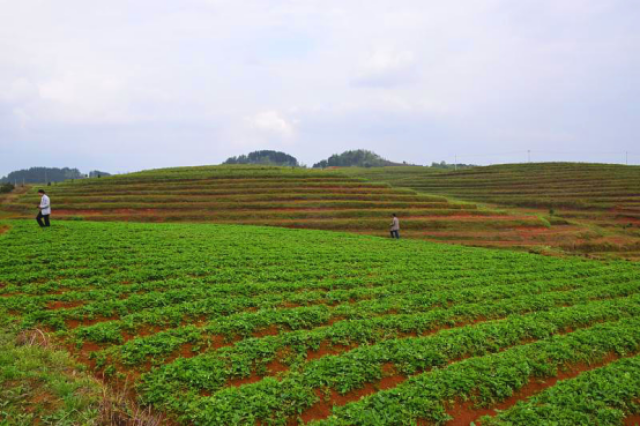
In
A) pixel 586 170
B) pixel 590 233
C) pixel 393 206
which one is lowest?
pixel 590 233

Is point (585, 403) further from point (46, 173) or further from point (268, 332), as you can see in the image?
point (46, 173)

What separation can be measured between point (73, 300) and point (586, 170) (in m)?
95.1

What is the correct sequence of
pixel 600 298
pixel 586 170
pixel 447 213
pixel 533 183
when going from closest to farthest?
pixel 600 298, pixel 447 213, pixel 533 183, pixel 586 170

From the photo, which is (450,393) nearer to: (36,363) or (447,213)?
(36,363)

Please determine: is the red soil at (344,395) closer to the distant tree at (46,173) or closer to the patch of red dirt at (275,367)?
the patch of red dirt at (275,367)

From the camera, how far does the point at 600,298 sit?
1541 centimetres

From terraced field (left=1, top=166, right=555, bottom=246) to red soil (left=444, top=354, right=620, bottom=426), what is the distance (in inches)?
1142

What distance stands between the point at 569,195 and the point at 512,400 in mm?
65829

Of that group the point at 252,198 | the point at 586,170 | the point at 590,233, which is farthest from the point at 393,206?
the point at 586,170

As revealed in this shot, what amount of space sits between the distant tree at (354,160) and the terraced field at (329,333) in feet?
523

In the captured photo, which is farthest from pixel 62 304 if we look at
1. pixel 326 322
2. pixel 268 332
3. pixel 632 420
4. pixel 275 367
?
pixel 632 420

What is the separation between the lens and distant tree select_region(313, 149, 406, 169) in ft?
575

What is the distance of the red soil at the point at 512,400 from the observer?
7.44 m

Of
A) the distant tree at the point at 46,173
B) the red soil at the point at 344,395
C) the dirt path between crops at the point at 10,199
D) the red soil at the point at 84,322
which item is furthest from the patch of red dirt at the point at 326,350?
the distant tree at the point at 46,173
